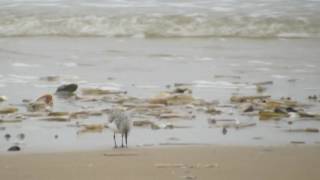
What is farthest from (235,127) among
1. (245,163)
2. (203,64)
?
(203,64)

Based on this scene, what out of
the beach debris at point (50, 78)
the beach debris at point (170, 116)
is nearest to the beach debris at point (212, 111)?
the beach debris at point (170, 116)

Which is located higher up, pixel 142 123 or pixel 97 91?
pixel 97 91

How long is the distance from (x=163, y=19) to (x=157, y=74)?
10.1m

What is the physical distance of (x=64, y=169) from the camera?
19.5 feet

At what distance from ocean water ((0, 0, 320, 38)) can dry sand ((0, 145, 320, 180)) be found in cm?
→ 1475

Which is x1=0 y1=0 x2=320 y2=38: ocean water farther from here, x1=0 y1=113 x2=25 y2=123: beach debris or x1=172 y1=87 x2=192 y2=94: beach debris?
x1=0 y1=113 x2=25 y2=123: beach debris

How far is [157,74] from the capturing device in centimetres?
1331

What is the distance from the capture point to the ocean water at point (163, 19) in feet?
71.8

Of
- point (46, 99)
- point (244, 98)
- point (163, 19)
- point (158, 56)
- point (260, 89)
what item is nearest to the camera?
point (46, 99)

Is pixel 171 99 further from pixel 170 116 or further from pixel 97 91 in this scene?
pixel 97 91

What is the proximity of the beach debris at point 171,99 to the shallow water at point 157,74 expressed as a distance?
0.41 meters

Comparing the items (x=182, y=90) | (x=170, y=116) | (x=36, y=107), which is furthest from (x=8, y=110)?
(x=182, y=90)

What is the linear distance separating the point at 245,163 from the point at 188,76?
6809 mm

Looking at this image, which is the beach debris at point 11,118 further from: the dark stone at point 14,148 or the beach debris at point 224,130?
the beach debris at point 224,130
